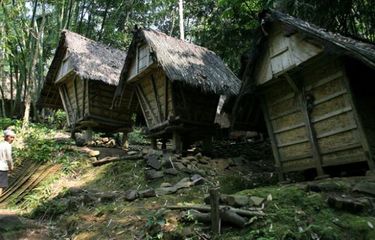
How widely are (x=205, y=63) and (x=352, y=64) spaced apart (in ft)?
20.2

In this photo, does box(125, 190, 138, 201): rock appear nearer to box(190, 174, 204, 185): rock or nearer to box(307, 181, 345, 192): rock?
box(190, 174, 204, 185): rock

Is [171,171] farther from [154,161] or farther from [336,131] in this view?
[336,131]

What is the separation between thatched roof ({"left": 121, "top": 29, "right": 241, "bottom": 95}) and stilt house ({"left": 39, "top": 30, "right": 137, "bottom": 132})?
92.3 inches

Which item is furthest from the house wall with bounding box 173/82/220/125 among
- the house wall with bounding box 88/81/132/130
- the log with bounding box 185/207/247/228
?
the log with bounding box 185/207/247/228

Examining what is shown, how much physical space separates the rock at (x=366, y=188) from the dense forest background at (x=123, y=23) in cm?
465

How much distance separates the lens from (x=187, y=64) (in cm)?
1266

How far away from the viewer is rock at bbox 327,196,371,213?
5.79 metres

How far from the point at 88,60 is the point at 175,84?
5.18 meters

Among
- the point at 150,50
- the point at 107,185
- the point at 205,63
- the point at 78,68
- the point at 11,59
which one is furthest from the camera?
the point at 11,59

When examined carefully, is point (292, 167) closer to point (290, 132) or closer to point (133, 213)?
point (290, 132)

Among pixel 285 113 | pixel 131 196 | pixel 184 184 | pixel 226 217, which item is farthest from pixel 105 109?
pixel 226 217

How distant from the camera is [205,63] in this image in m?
13.6

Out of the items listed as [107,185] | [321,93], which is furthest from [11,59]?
[321,93]

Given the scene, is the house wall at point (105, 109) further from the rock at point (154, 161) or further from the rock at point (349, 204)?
the rock at point (349, 204)
